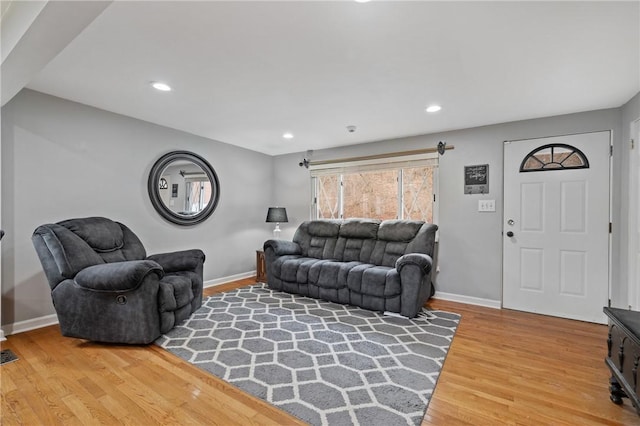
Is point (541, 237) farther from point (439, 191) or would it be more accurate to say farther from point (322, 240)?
point (322, 240)

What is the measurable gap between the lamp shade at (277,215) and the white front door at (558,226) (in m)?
3.22

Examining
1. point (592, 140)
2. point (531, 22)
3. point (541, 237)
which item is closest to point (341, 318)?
point (541, 237)

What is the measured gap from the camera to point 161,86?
2568mm

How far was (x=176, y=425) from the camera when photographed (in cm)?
150

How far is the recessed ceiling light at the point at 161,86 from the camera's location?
2512mm

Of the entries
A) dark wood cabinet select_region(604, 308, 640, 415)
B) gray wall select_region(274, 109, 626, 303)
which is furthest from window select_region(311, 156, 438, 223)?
dark wood cabinet select_region(604, 308, 640, 415)

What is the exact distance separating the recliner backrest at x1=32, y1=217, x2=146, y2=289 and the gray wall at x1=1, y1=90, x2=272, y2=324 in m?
0.38

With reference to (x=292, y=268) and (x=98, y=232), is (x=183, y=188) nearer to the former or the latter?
(x=98, y=232)

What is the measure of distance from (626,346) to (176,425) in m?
2.52

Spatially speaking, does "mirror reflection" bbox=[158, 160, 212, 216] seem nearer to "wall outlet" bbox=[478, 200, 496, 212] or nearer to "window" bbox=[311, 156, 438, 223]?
"window" bbox=[311, 156, 438, 223]

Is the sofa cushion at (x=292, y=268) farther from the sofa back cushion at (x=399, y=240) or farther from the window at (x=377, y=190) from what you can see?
the window at (x=377, y=190)

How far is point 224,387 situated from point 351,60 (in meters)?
2.41

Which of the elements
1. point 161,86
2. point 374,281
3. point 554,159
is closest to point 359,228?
point 374,281

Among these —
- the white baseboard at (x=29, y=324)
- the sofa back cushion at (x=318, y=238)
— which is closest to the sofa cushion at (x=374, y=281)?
the sofa back cushion at (x=318, y=238)
